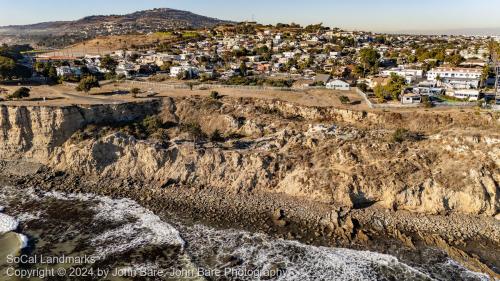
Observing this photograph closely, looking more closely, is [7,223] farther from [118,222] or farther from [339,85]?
[339,85]

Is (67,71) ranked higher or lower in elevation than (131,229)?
higher

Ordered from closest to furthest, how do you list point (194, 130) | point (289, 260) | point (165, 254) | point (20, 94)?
point (289, 260), point (165, 254), point (194, 130), point (20, 94)

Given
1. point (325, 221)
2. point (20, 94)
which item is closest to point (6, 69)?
point (20, 94)

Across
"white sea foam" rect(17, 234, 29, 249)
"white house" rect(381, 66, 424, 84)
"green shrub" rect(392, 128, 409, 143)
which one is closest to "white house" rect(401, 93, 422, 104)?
"green shrub" rect(392, 128, 409, 143)

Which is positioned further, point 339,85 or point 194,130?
point 339,85

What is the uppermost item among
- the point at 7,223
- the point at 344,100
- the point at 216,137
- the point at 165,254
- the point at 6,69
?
the point at 6,69

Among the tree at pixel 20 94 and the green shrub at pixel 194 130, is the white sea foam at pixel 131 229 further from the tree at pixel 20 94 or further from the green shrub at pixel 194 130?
the tree at pixel 20 94

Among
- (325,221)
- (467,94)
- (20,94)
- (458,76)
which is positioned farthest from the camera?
(458,76)
